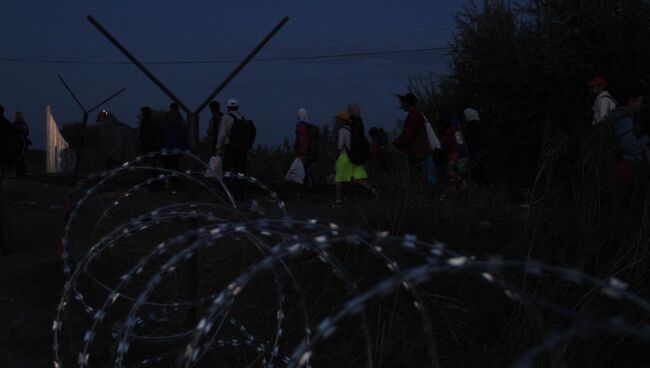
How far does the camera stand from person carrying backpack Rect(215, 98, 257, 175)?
13.7m

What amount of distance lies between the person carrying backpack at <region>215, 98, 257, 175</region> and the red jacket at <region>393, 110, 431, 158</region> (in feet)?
10.6

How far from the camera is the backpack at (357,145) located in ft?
42.4

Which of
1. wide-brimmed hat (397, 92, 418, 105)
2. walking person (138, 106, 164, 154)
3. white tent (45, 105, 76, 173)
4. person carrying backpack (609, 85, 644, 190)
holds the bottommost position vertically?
white tent (45, 105, 76, 173)

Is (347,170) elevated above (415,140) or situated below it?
below

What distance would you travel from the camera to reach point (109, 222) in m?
12.9

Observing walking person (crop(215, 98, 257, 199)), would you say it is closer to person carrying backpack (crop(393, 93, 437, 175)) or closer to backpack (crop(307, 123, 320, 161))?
backpack (crop(307, 123, 320, 161))

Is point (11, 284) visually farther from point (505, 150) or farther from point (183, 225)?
point (505, 150)

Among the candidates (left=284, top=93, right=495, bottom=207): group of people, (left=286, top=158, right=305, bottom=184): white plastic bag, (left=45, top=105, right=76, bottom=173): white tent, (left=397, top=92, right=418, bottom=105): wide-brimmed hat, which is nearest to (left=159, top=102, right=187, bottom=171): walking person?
(left=286, top=158, right=305, bottom=184): white plastic bag

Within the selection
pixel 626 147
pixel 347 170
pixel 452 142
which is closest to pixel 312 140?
pixel 347 170

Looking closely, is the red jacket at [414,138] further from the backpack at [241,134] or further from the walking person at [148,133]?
the walking person at [148,133]

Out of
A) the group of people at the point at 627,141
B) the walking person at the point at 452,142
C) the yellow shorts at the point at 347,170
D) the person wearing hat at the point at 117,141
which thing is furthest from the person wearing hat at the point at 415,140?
the person wearing hat at the point at 117,141

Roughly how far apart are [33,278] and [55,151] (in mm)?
24468

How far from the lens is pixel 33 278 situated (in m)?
8.54

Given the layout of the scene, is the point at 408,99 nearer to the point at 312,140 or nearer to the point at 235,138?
the point at 235,138
